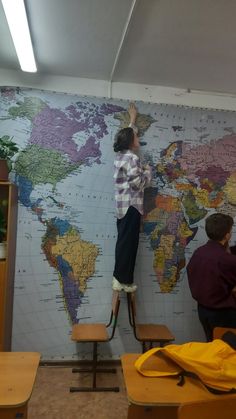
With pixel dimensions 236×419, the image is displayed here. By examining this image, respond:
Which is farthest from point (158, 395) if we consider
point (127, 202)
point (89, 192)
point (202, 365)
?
point (89, 192)

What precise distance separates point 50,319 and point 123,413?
1.06 meters

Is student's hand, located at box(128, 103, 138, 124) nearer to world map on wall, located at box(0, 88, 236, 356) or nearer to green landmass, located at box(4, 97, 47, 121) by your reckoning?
world map on wall, located at box(0, 88, 236, 356)

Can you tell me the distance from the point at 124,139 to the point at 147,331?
5.75ft

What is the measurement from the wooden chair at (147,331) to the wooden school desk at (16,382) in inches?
52.8

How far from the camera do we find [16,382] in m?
1.52

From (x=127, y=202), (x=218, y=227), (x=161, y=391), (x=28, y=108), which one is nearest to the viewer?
(x=161, y=391)

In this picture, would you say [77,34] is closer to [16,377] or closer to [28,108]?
[28,108]

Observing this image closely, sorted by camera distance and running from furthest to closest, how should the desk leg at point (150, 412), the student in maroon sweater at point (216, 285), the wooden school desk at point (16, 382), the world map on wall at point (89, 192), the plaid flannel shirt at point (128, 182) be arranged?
1. the world map on wall at point (89, 192)
2. the plaid flannel shirt at point (128, 182)
3. the student in maroon sweater at point (216, 285)
4. the desk leg at point (150, 412)
5. the wooden school desk at point (16, 382)

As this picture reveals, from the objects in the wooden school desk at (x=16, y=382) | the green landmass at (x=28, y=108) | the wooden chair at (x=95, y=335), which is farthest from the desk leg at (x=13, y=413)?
the green landmass at (x=28, y=108)

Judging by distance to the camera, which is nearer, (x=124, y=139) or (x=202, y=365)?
(x=202, y=365)

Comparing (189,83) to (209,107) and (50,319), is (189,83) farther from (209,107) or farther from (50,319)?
(50,319)

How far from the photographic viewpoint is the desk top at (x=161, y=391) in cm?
142

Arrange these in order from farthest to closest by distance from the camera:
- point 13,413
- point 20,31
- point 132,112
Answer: point 132,112, point 20,31, point 13,413

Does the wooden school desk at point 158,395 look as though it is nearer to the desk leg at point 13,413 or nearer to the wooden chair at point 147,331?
the desk leg at point 13,413
